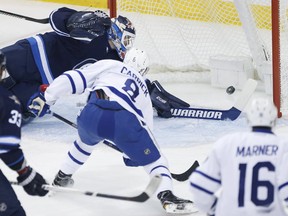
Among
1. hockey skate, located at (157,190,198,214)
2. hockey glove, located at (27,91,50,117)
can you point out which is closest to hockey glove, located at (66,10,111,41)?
hockey glove, located at (27,91,50,117)

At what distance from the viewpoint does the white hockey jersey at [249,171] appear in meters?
2.76

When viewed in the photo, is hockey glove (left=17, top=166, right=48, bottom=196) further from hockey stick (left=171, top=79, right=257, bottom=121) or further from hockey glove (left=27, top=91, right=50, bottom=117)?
hockey stick (left=171, top=79, right=257, bottom=121)

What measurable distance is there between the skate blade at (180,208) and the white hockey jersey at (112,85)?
1.22ft


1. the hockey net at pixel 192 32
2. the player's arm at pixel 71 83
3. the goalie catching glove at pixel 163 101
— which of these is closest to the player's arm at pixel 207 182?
the player's arm at pixel 71 83

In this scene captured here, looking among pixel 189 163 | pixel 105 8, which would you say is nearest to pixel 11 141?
pixel 189 163

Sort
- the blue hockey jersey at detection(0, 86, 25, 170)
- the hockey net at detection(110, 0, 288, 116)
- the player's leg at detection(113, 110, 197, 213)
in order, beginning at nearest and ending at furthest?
the blue hockey jersey at detection(0, 86, 25, 170), the player's leg at detection(113, 110, 197, 213), the hockey net at detection(110, 0, 288, 116)

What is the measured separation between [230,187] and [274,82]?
8.50 feet

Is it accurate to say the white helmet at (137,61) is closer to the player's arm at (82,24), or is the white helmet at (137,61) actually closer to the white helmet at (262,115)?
the player's arm at (82,24)

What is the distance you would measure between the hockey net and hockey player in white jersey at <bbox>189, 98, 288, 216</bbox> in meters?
3.17

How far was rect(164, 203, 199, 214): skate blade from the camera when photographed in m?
3.88

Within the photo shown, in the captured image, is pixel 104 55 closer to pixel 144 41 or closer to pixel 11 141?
pixel 144 41

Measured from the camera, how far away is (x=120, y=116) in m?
3.86

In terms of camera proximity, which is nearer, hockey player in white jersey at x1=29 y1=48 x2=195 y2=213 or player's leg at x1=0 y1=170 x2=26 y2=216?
player's leg at x1=0 y1=170 x2=26 y2=216

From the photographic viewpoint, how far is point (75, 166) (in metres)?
4.14
